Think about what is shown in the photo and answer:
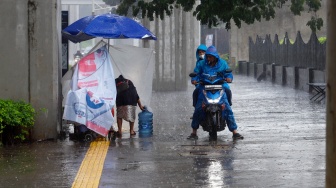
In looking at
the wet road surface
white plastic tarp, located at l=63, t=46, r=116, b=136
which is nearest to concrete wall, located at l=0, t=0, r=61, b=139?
white plastic tarp, located at l=63, t=46, r=116, b=136

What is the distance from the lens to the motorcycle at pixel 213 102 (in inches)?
576

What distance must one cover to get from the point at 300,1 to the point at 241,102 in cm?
321

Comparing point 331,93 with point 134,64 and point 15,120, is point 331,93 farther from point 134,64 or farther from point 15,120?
point 134,64

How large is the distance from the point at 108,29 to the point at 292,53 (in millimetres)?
20247

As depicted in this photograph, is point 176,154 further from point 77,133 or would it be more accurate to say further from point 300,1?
point 300,1

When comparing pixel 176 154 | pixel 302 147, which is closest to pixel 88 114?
pixel 176 154

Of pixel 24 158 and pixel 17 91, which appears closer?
pixel 24 158

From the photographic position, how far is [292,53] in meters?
34.8

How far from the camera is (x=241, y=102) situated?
2516 centimetres

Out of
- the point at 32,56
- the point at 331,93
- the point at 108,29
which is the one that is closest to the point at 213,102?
the point at 108,29

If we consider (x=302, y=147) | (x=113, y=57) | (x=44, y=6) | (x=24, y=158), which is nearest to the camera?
(x=24, y=158)

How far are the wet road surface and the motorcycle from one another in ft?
0.80

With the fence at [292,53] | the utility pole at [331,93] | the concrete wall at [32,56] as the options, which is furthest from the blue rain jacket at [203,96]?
the fence at [292,53]

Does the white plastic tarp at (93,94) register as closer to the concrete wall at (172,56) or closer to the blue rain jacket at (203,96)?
the blue rain jacket at (203,96)
